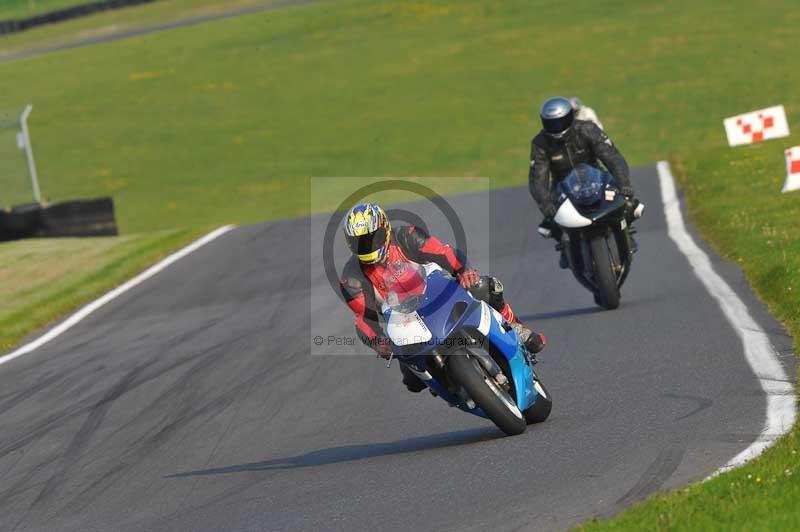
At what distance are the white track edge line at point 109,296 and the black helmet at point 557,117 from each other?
5.93 m

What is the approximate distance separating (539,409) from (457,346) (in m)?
0.88

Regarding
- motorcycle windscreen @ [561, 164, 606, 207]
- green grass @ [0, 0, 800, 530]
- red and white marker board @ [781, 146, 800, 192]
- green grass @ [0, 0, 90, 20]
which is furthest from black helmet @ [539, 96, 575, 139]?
green grass @ [0, 0, 90, 20]

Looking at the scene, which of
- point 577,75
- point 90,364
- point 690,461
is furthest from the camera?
point 577,75

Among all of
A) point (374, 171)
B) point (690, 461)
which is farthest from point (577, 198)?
point (374, 171)

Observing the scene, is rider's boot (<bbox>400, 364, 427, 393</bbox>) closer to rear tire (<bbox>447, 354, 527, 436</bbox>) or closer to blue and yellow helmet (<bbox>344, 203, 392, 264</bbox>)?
rear tire (<bbox>447, 354, 527, 436</bbox>)

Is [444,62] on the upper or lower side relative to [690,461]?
lower

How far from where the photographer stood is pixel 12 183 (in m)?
25.0

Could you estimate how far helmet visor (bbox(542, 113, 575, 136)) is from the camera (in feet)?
40.5

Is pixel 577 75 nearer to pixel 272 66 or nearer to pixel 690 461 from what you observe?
pixel 272 66

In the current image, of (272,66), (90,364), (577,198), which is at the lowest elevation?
(272,66)

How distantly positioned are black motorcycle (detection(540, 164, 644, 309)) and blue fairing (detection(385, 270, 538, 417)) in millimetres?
4261

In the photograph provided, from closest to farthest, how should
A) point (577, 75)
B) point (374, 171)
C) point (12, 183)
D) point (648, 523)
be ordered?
1. point (648, 523)
2. point (12, 183)
3. point (374, 171)
4. point (577, 75)

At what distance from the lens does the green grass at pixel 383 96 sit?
2923 cm

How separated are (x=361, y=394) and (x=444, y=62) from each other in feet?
98.9
